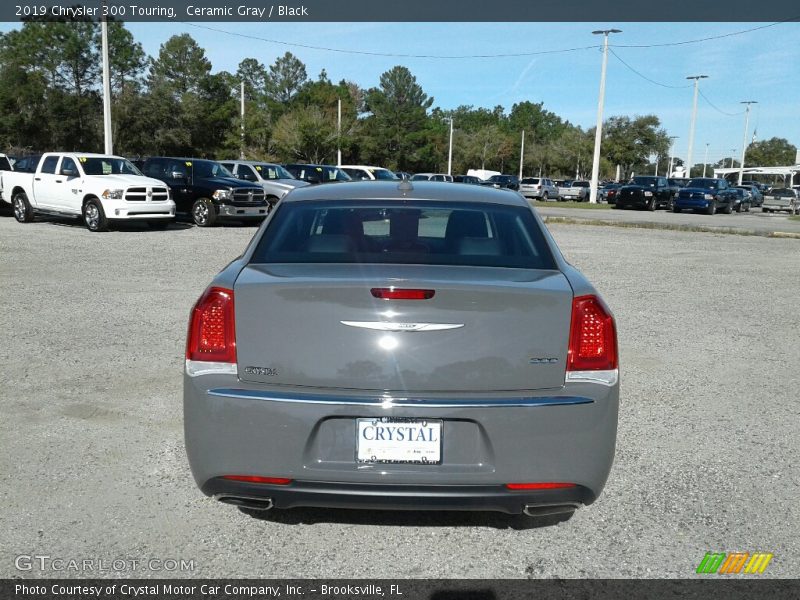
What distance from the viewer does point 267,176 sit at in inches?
938

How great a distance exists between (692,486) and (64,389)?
14.5ft

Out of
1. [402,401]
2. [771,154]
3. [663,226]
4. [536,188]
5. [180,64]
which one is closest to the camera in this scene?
[402,401]

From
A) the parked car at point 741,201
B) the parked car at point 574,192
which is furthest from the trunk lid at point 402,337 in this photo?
the parked car at point 574,192

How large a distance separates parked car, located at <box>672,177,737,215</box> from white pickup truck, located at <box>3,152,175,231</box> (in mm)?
28740

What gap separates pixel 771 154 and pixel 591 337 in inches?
6444

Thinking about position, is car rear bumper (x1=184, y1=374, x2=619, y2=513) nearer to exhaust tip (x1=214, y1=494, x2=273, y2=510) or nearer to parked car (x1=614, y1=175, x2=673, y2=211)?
exhaust tip (x1=214, y1=494, x2=273, y2=510)

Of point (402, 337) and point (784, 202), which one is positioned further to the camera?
point (784, 202)

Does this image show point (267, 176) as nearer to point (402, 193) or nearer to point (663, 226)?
point (663, 226)

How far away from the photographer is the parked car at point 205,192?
792 inches

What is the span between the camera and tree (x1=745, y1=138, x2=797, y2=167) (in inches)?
5630

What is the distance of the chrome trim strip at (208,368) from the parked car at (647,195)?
3947 cm

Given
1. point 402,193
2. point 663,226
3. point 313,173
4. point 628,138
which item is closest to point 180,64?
point 628,138

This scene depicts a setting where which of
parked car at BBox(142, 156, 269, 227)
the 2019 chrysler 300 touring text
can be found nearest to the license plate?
the 2019 chrysler 300 touring text

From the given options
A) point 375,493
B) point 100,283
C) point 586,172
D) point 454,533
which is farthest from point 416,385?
point 586,172
